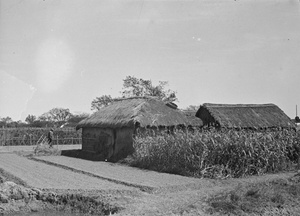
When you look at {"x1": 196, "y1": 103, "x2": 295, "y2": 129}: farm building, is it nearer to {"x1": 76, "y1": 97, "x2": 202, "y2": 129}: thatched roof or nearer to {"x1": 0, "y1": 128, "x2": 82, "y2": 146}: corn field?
{"x1": 76, "y1": 97, "x2": 202, "y2": 129}: thatched roof

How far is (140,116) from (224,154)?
617 cm

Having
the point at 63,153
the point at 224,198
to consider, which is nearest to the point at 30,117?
the point at 63,153

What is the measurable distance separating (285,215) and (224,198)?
1396 mm

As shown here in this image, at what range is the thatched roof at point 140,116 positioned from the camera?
20.3 meters

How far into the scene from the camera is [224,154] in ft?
49.7

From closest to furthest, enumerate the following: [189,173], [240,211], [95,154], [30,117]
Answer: [240,211]
[189,173]
[95,154]
[30,117]

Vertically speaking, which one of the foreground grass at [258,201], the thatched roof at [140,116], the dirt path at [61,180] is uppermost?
the thatched roof at [140,116]

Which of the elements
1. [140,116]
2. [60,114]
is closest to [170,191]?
[140,116]

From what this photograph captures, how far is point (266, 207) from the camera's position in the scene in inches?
379

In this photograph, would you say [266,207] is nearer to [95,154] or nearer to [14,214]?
[14,214]

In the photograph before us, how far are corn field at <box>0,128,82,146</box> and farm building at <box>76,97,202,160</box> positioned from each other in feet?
42.2

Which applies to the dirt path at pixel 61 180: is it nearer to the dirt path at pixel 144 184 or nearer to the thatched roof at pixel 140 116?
the dirt path at pixel 144 184

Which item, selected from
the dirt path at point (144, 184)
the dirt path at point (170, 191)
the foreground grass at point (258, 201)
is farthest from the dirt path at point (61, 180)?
the foreground grass at point (258, 201)

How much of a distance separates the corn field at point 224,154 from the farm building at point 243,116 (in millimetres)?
6269
